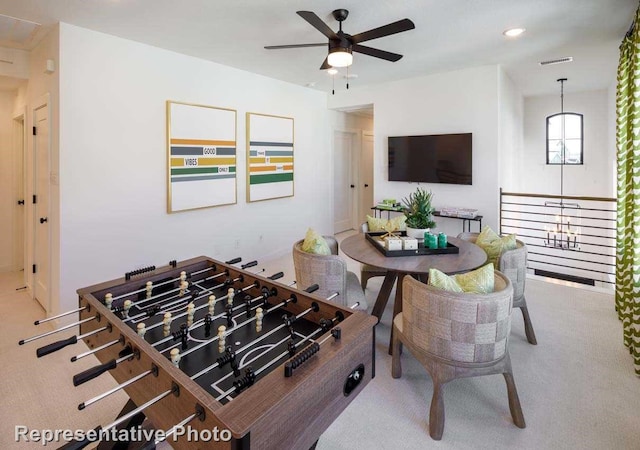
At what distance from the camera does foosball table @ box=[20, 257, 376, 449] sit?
0.91m

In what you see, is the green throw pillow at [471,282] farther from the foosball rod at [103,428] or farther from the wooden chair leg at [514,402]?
the foosball rod at [103,428]

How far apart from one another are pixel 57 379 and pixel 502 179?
5.21 metres

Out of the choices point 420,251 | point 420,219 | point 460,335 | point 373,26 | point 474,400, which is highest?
point 373,26

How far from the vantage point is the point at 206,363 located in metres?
1.23

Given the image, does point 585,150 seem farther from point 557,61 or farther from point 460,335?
point 460,335

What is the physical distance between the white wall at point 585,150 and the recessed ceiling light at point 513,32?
4.00m

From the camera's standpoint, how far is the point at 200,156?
421cm

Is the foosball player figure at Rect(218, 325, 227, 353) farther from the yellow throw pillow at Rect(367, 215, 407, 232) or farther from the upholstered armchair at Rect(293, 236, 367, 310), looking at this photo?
the yellow throw pillow at Rect(367, 215, 407, 232)

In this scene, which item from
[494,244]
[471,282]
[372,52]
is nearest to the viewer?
[471,282]

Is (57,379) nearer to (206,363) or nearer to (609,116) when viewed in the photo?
(206,363)

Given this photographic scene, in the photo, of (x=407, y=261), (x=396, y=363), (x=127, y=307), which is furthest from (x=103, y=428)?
(x=407, y=261)

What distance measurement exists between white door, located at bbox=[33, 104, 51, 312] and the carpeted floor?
604 mm

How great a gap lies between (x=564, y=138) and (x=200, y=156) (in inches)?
270

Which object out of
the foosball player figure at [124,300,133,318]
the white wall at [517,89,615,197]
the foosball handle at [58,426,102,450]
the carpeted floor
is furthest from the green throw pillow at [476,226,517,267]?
the white wall at [517,89,615,197]
